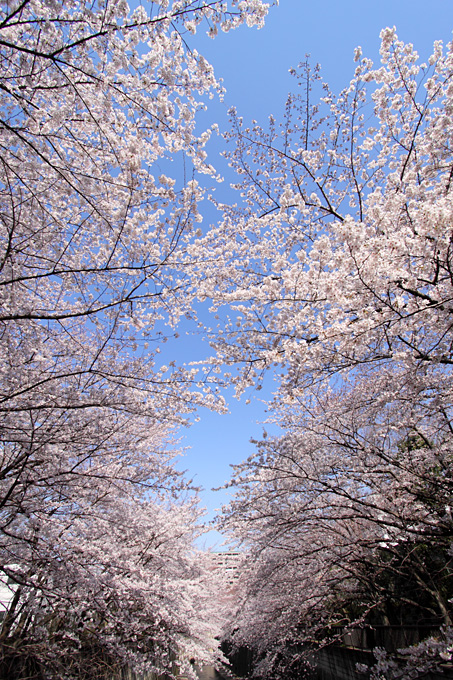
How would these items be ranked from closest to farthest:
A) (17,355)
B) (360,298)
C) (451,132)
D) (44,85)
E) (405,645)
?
(44,85) → (360,298) → (451,132) → (17,355) → (405,645)

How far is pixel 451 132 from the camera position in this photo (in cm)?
400

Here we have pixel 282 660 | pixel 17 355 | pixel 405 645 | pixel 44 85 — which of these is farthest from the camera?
pixel 282 660

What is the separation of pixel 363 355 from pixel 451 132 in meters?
3.05

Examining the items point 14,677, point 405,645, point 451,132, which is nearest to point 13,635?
point 14,677

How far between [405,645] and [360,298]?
322 inches

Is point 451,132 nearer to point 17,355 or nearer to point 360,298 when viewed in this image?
point 360,298

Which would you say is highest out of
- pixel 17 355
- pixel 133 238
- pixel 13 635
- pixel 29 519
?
pixel 133 238

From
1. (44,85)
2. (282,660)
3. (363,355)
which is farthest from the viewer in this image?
(282,660)

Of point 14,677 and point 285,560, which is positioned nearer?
point 14,677

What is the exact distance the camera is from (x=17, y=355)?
4527mm

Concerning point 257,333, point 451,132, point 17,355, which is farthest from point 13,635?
point 451,132

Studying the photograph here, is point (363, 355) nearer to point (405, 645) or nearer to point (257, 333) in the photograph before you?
point (257, 333)

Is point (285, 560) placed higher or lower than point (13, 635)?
higher

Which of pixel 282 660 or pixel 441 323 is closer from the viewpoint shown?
pixel 441 323
